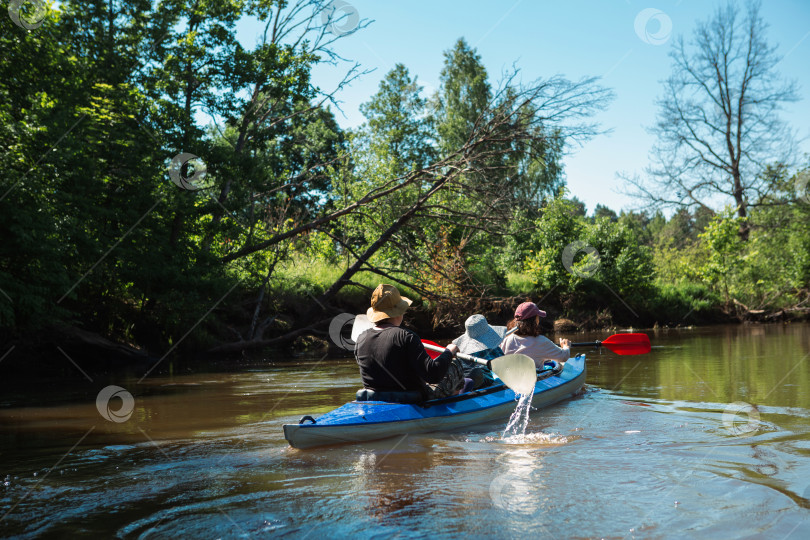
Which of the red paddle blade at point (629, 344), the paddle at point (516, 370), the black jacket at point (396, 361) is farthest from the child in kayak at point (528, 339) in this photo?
the black jacket at point (396, 361)

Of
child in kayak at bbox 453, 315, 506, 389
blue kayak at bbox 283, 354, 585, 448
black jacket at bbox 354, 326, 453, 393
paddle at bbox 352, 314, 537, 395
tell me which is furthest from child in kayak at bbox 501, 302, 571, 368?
black jacket at bbox 354, 326, 453, 393

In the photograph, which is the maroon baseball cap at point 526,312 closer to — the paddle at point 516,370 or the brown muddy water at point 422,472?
the brown muddy water at point 422,472

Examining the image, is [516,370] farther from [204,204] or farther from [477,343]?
[204,204]

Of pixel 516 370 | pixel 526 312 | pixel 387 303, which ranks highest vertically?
pixel 387 303

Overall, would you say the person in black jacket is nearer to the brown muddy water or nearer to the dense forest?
the brown muddy water

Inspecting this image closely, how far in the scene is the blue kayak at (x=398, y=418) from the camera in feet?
17.1

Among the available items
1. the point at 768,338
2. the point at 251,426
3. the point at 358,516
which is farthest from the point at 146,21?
the point at 768,338

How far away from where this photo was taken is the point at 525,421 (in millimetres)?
6461

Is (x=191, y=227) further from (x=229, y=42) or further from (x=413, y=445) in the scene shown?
(x=413, y=445)

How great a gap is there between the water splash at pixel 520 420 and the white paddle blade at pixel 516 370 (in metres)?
0.17

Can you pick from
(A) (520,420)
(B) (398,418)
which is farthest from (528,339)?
(B) (398,418)

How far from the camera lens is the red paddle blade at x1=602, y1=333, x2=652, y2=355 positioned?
28.9ft

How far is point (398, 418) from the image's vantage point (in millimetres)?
5594

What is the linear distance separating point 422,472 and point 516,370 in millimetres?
1956
